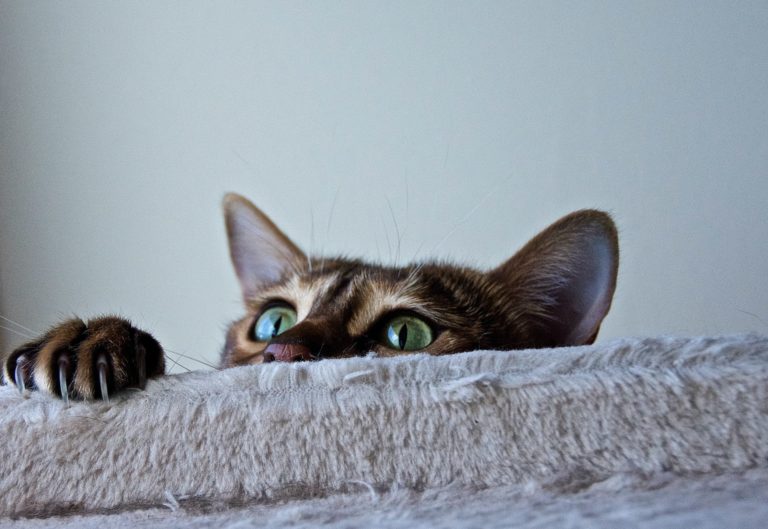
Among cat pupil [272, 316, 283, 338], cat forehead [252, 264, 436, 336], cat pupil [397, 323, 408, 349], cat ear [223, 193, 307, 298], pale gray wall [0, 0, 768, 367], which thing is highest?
pale gray wall [0, 0, 768, 367]

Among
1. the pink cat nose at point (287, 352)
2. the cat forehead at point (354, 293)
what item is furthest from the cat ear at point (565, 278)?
the pink cat nose at point (287, 352)

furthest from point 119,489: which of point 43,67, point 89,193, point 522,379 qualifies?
point 43,67

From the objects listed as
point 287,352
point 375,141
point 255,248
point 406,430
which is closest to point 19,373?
point 287,352

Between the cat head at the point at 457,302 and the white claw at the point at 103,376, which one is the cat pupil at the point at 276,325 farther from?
the white claw at the point at 103,376

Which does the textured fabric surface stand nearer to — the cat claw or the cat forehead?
the cat claw

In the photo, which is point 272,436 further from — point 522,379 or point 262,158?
point 262,158

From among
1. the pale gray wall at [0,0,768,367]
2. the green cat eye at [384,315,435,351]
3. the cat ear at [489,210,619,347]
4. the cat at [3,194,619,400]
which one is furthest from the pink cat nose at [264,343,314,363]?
the pale gray wall at [0,0,768,367]

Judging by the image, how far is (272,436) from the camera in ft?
1.46

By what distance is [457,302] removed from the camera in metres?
1.11

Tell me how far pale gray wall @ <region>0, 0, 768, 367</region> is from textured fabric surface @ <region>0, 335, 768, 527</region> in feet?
4.21

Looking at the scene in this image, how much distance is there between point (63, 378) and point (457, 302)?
72 cm

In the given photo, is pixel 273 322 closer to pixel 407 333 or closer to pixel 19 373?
pixel 407 333

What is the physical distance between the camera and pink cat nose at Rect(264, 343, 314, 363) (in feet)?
2.46

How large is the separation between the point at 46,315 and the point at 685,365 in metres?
2.02
